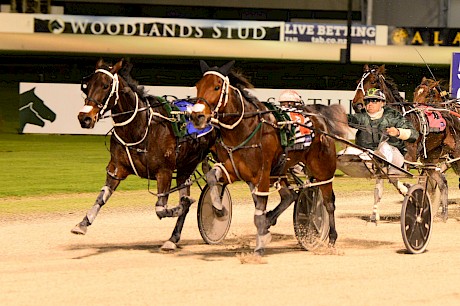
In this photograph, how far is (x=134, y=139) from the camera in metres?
9.15

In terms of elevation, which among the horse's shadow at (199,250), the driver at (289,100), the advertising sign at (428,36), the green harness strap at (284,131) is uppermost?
the advertising sign at (428,36)

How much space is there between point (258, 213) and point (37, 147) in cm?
1422

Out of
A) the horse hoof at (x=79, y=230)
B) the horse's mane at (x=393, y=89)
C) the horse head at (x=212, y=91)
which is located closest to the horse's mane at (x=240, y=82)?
the horse head at (x=212, y=91)

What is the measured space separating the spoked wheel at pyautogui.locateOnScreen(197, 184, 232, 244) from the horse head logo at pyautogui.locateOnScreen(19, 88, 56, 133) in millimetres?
12986

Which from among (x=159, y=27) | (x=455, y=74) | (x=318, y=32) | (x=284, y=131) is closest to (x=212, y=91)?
(x=284, y=131)

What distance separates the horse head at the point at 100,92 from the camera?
28.8 feet

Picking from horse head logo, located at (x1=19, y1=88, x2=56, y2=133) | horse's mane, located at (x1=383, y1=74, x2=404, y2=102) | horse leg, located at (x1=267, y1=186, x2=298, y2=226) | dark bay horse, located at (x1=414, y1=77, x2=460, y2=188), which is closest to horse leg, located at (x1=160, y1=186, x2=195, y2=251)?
horse leg, located at (x1=267, y1=186, x2=298, y2=226)

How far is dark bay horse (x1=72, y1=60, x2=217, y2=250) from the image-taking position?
8.98 m

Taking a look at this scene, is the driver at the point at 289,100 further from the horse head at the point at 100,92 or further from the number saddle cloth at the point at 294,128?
the horse head at the point at 100,92

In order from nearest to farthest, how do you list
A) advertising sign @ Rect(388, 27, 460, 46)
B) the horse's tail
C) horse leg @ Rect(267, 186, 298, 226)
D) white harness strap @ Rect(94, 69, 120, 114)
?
white harness strap @ Rect(94, 69, 120, 114) → horse leg @ Rect(267, 186, 298, 226) → the horse's tail → advertising sign @ Rect(388, 27, 460, 46)

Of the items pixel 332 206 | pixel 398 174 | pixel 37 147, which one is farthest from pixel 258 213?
pixel 37 147

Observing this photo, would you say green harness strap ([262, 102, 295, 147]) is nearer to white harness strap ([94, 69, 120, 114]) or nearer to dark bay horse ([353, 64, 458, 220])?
white harness strap ([94, 69, 120, 114])

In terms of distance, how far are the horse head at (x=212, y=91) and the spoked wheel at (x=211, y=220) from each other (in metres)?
1.33

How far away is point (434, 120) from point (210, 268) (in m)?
4.94
